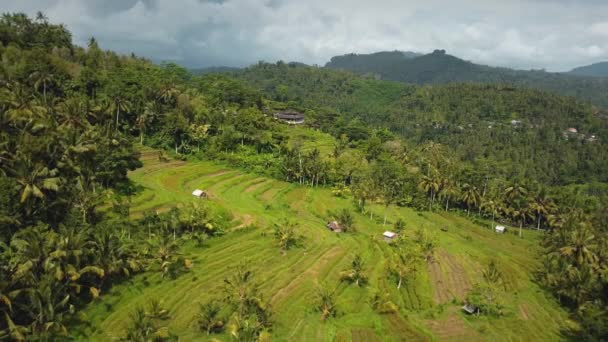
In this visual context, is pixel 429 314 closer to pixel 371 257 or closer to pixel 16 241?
pixel 371 257

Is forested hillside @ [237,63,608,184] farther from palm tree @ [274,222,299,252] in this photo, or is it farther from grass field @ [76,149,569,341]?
palm tree @ [274,222,299,252]

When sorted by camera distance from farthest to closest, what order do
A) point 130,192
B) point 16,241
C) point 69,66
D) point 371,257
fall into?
point 69,66
point 130,192
point 371,257
point 16,241

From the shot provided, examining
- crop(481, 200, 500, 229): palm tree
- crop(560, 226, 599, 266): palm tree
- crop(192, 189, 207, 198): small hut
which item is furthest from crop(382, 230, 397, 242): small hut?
crop(481, 200, 500, 229): palm tree

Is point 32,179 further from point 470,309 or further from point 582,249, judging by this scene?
point 582,249

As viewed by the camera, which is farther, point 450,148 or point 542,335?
point 450,148

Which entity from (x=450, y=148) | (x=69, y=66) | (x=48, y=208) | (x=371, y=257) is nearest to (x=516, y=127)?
(x=450, y=148)

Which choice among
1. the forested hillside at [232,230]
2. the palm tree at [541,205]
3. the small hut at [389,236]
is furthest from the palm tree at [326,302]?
the palm tree at [541,205]

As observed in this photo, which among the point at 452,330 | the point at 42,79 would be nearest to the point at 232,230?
the point at 452,330
